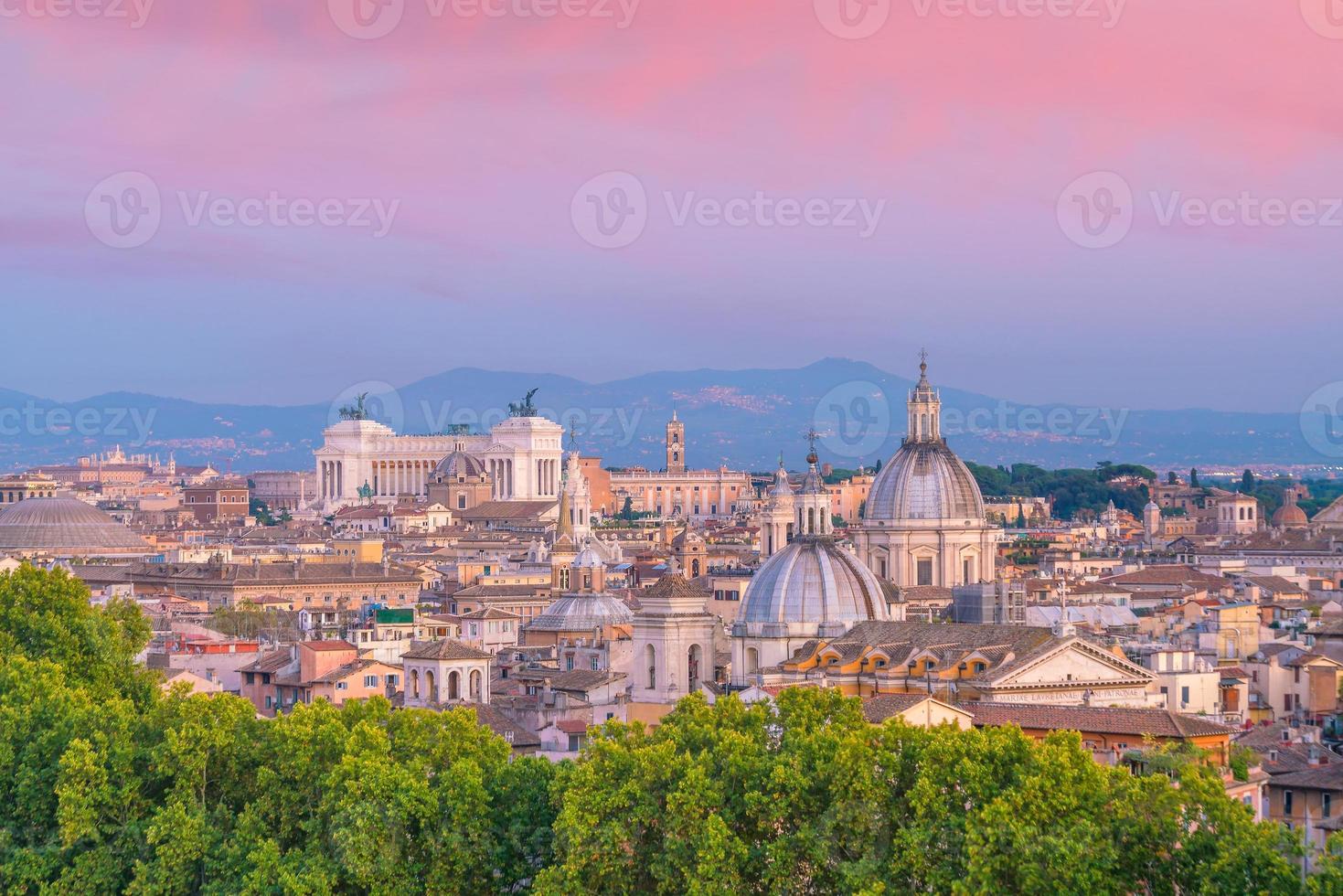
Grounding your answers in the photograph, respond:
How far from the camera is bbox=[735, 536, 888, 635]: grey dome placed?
4772cm

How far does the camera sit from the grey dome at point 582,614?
2322 inches

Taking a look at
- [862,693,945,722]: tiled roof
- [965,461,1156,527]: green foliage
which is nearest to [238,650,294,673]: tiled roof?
[862,693,945,722]: tiled roof

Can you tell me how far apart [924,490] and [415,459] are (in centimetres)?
10598

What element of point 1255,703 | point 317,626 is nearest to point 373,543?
point 317,626

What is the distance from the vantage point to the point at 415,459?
559ft

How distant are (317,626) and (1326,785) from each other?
3751 centimetres

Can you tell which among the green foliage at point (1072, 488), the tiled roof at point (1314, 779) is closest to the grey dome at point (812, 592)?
the tiled roof at point (1314, 779)

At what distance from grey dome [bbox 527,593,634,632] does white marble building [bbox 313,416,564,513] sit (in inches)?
3795

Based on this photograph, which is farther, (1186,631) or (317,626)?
(317,626)

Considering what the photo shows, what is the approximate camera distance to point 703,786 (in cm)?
2712

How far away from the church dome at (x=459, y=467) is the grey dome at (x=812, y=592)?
101 m

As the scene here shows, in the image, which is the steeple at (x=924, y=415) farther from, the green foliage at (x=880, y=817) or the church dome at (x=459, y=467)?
the church dome at (x=459, y=467)

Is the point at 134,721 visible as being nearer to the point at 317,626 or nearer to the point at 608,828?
the point at 608,828

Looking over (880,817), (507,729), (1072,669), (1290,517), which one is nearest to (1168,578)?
(1072,669)
